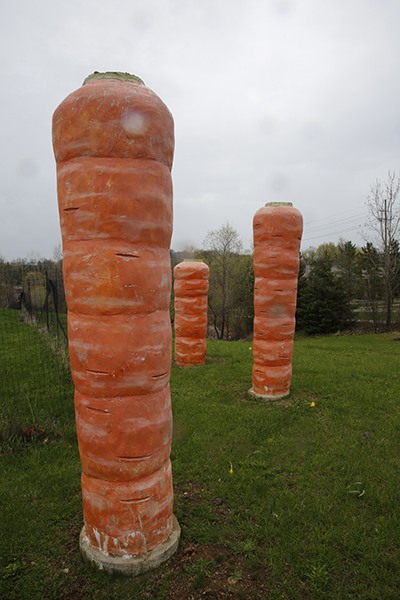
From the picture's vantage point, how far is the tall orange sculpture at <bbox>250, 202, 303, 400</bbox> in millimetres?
5820

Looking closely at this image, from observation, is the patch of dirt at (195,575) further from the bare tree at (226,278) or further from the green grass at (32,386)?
the bare tree at (226,278)

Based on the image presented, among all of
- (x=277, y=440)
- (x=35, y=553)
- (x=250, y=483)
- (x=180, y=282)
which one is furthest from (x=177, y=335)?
(x=35, y=553)

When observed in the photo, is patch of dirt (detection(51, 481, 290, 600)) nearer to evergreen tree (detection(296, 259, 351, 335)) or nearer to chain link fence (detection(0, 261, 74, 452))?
chain link fence (detection(0, 261, 74, 452))

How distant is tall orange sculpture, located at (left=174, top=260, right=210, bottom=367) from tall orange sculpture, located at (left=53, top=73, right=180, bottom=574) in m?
5.97

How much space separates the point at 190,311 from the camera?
856 cm

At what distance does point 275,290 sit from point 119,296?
4090mm

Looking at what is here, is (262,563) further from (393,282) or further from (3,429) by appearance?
(393,282)

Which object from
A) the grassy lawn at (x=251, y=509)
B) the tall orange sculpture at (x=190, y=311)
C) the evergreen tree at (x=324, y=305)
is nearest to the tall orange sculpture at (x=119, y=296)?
the grassy lawn at (x=251, y=509)

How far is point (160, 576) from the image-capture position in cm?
249

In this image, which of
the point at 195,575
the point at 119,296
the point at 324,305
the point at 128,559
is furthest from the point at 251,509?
the point at 324,305

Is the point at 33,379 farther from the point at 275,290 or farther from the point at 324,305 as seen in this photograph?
the point at 324,305

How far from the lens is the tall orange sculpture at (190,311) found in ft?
28.1

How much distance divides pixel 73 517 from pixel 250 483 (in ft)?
5.80

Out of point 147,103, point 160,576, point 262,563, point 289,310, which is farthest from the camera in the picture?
point 289,310
